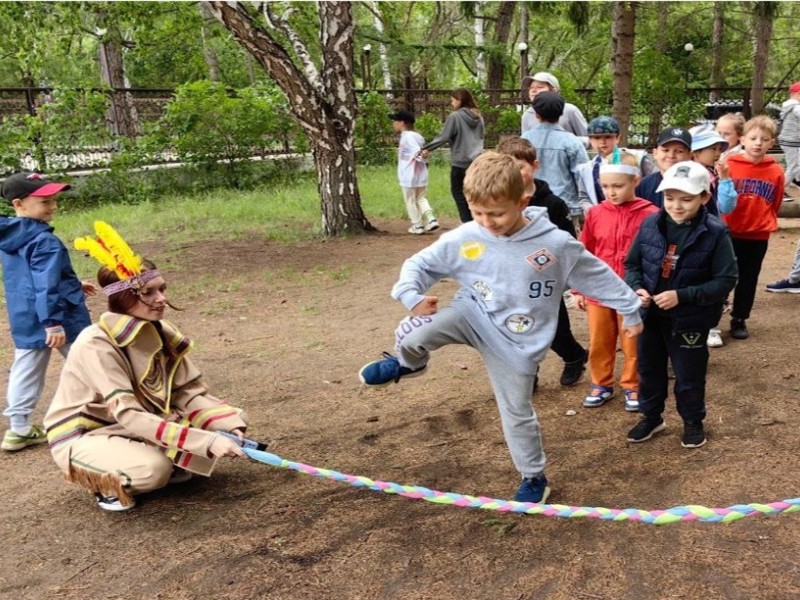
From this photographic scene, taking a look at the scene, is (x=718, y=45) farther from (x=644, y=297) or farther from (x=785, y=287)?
(x=644, y=297)

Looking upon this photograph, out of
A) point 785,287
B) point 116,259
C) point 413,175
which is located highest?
point 116,259

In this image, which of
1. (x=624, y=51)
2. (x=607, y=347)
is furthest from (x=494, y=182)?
(x=624, y=51)

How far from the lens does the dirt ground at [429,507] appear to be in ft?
9.17

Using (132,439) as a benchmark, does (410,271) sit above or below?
above

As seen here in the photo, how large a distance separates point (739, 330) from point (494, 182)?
11.6 feet

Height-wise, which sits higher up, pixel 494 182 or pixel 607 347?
pixel 494 182

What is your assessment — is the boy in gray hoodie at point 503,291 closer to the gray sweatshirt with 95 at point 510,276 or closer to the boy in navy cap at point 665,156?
the gray sweatshirt with 95 at point 510,276

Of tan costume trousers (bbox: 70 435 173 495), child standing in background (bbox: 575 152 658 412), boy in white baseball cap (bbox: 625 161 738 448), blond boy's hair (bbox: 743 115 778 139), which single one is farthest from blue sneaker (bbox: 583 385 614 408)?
tan costume trousers (bbox: 70 435 173 495)

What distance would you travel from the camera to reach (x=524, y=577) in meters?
2.78

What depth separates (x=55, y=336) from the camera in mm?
4168

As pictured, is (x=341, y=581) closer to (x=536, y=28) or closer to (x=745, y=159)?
(x=745, y=159)

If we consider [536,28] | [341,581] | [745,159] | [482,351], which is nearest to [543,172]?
[745,159]

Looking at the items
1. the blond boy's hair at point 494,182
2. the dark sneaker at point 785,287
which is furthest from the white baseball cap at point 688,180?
the dark sneaker at point 785,287

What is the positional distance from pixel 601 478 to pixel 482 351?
103cm
